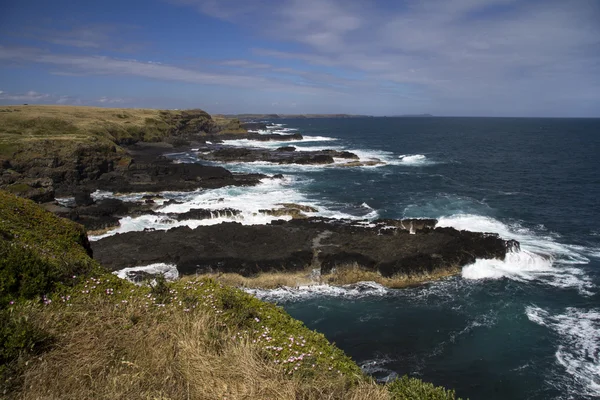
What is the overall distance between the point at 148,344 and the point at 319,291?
15100 mm

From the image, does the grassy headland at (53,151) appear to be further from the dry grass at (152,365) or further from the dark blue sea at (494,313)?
the dry grass at (152,365)

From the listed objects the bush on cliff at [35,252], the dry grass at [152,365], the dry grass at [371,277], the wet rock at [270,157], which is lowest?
the dry grass at [371,277]

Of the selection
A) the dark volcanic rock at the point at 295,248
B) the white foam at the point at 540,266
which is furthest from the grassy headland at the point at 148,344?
the white foam at the point at 540,266

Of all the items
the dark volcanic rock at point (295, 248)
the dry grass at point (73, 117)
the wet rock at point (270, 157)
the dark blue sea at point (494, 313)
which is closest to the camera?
the dark blue sea at point (494, 313)

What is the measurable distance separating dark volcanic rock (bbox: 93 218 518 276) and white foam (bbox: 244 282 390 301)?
1152mm

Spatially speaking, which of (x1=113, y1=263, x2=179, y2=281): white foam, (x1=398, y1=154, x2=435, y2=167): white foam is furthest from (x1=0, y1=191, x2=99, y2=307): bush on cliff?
(x1=398, y1=154, x2=435, y2=167): white foam

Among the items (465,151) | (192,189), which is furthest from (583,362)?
(465,151)

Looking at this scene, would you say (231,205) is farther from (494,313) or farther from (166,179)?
(494,313)

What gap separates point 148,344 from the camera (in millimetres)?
6215

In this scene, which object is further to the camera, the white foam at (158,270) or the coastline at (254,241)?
the coastline at (254,241)

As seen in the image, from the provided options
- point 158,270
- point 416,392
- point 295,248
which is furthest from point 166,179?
point 416,392

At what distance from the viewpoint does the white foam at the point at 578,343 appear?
45.4ft

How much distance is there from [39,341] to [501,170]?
61559mm

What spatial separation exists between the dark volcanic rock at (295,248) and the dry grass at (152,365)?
1484 cm
